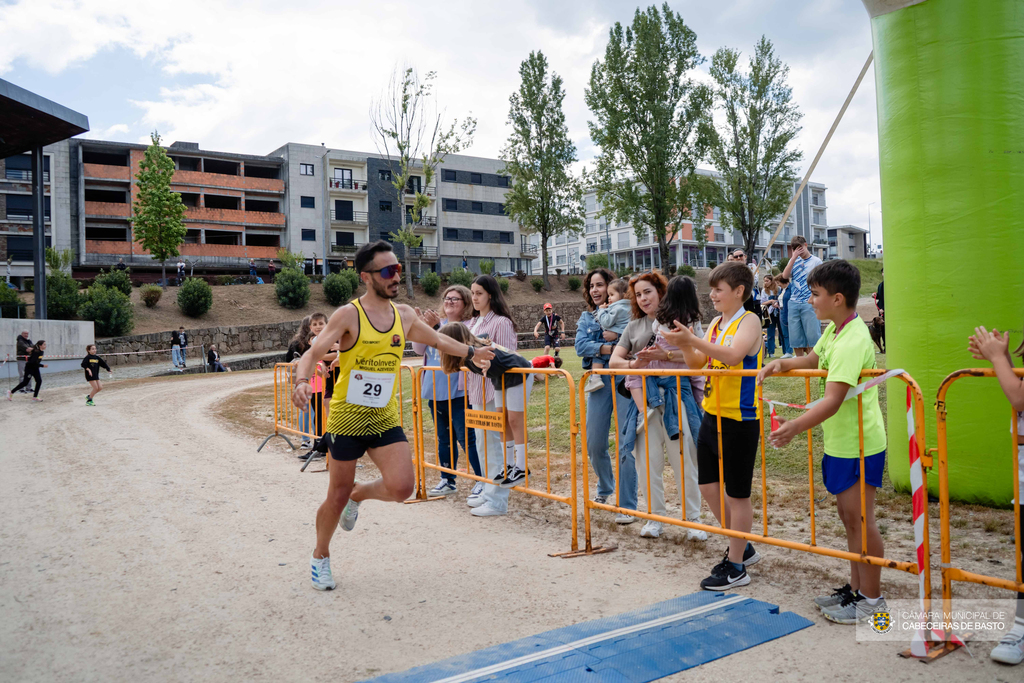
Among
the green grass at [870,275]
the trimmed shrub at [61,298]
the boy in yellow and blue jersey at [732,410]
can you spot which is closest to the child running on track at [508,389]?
the boy in yellow and blue jersey at [732,410]

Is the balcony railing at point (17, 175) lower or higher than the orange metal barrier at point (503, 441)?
higher

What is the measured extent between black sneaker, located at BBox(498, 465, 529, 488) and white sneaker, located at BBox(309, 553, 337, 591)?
1842 millimetres

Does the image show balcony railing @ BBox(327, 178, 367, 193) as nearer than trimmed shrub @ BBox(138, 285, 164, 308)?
No

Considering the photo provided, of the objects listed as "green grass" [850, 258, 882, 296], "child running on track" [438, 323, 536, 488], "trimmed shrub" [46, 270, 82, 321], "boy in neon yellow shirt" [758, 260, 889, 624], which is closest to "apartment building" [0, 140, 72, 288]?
"trimmed shrub" [46, 270, 82, 321]

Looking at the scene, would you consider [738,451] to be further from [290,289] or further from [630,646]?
[290,289]

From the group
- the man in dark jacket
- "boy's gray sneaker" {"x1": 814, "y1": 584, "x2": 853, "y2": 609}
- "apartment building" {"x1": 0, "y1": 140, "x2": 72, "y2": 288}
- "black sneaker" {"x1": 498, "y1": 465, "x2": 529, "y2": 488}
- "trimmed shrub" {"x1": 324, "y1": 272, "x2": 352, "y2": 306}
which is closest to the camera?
"boy's gray sneaker" {"x1": 814, "y1": 584, "x2": 853, "y2": 609}

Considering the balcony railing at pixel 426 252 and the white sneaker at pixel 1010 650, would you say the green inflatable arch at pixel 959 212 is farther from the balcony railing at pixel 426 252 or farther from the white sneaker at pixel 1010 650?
the balcony railing at pixel 426 252

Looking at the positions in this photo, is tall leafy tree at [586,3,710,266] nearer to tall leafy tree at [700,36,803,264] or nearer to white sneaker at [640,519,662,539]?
tall leafy tree at [700,36,803,264]

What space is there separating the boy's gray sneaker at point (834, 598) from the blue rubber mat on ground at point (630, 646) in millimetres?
170

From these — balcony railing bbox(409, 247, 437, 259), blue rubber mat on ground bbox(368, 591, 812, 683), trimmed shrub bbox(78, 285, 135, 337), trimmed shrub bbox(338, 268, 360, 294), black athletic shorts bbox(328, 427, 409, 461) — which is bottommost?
blue rubber mat on ground bbox(368, 591, 812, 683)

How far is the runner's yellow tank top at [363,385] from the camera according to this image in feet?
13.0

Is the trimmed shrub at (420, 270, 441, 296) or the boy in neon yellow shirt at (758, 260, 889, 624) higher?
the trimmed shrub at (420, 270, 441, 296)

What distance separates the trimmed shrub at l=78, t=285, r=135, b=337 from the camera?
29.7 metres

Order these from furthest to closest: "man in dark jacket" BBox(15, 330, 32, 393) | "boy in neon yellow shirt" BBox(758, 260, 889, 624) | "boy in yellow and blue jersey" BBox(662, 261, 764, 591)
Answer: "man in dark jacket" BBox(15, 330, 32, 393) → "boy in yellow and blue jersey" BBox(662, 261, 764, 591) → "boy in neon yellow shirt" BBox(758, 260, 889, 624)
